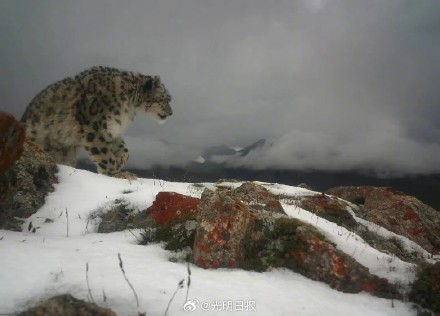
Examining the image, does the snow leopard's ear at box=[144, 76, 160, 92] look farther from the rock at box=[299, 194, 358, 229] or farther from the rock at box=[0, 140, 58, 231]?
the rock at box=[299, 194, 358, 229]

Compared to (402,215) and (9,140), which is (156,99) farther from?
(402,215)

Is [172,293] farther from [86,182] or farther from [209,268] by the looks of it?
[86,182]

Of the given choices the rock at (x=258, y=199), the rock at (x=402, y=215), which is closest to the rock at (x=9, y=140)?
the rock at (x=258, y=199)

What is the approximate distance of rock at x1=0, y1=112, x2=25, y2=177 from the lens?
5789 mm

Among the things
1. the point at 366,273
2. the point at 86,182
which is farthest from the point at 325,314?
the point at 86,182

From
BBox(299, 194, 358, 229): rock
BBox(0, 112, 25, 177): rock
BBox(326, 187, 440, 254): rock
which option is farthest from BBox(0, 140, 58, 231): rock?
BBox(326, 187, 440, 254): rock

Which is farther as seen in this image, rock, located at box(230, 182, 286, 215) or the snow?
rock, located at box(230, 182, 286, 215)

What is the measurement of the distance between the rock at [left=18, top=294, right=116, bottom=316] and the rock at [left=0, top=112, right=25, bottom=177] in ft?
10.7

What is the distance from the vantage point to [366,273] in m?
5.39

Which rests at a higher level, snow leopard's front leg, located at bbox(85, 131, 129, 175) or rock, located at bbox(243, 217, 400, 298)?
snow leopard's front leg, located at bbox(85, 131, 129, 175)

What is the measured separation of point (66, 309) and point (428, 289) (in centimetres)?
460

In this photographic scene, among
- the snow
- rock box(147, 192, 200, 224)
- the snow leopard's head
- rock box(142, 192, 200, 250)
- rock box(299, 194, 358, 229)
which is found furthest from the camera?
the snow leopard's head

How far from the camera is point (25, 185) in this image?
7996mm

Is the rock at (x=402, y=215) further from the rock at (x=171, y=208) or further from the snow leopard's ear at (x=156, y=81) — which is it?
the snow leopard's ear at (x=156, y=81)
